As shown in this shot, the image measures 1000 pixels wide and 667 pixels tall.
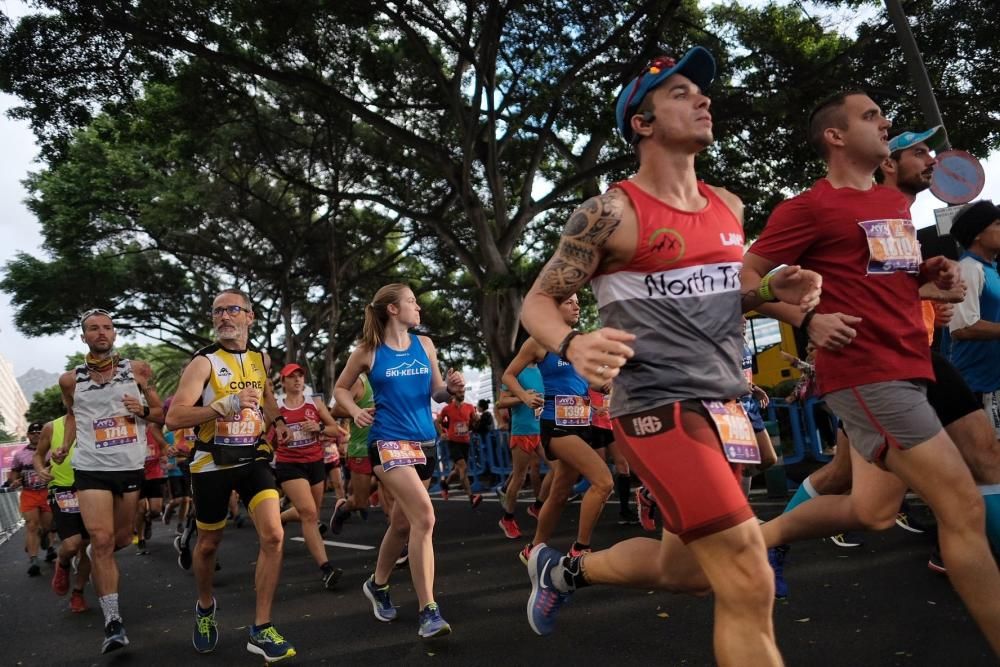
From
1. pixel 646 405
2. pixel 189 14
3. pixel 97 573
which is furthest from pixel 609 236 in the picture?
pixel 189 14

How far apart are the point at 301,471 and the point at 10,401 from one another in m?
183

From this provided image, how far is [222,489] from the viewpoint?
17.4 ft

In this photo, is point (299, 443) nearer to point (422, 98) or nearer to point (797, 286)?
point (797, 286)

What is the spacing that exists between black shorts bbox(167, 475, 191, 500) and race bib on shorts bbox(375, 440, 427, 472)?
28.8ft

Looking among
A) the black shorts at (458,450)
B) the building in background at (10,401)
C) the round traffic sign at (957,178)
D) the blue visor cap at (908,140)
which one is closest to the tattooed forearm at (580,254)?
the blue visor cap at (908,140)

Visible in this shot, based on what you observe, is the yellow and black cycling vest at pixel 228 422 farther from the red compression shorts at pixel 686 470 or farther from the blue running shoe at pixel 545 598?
the red compression shorts at pixel 686 470

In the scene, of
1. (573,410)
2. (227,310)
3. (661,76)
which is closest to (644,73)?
(661,76)

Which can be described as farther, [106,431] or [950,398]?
[106,431]

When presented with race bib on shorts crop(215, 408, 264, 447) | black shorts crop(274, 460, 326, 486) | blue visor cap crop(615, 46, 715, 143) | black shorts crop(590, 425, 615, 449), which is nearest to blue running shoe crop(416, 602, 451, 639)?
race bib on shorts crop(215, 408, 264, 447)

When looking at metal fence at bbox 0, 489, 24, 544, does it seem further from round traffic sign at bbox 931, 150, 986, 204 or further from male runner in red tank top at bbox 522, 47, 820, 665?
male runner in red tank top at bbox 522, 47, 820, 665

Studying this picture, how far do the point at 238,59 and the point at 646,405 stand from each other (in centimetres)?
1328

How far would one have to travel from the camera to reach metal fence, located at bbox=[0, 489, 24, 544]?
21.6m

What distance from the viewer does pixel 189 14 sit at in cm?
1345

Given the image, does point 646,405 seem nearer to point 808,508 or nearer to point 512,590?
point 808,508
